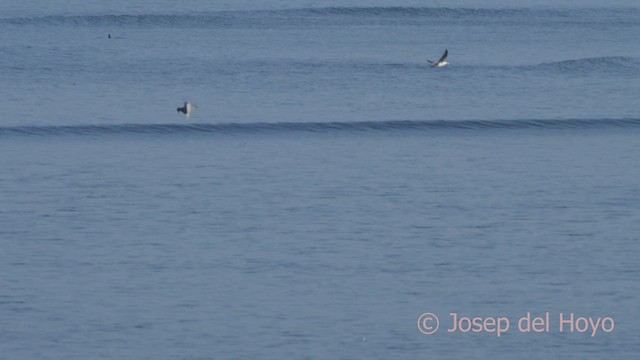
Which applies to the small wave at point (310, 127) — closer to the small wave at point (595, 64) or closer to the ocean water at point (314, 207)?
the ocean water at point (314, 207)

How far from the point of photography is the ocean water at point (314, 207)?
12.4 metres

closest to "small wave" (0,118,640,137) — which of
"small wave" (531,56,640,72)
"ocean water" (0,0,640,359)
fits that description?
"ocean water" (0,0,640,359)

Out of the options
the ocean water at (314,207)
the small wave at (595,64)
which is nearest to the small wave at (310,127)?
the ocean water at (314,207)

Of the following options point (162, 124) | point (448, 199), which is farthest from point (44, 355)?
point (162, 124)

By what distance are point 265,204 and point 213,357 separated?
5992 mm

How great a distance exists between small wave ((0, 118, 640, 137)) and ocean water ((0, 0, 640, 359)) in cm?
7

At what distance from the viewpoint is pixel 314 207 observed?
1727cm

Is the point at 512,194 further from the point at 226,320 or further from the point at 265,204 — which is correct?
the point at 226,320

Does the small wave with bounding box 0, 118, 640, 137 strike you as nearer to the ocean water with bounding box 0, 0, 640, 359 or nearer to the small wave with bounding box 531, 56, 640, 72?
the ocean water with bounding box 0, 0, 640, 359

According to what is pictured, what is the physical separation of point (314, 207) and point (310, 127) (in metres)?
7.30

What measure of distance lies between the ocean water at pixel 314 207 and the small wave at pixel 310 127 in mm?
74

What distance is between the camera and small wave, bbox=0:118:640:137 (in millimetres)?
23797

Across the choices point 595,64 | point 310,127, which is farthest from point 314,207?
point 595,64

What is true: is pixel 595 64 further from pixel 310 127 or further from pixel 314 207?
pixel 314 207
